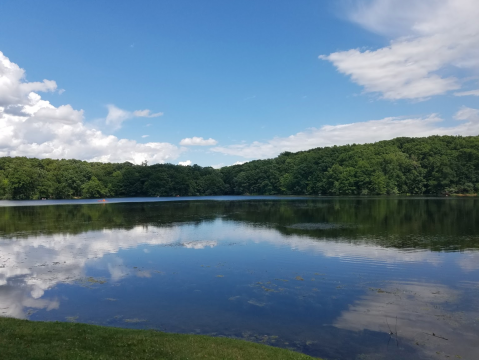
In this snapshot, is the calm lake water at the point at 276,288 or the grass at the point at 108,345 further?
the calm lake water at the point at 276,288

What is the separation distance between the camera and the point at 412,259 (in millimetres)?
21547

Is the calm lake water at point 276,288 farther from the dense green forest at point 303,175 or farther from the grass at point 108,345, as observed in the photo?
the dense green forest at point 303,175

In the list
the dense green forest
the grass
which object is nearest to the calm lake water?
the grass

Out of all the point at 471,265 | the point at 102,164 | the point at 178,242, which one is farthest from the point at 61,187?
the point at 471,265

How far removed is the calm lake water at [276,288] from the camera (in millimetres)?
11359

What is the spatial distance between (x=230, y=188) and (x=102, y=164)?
65988mm

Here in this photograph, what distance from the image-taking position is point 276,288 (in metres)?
16.4

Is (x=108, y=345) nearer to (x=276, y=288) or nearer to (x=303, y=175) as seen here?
(x=276, y=288)

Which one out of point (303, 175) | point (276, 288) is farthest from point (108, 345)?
point (303, 175)

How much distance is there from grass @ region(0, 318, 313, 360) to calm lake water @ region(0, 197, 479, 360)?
180 cm

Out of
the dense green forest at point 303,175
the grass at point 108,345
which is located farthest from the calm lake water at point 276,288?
the dense green forest at point 303,175

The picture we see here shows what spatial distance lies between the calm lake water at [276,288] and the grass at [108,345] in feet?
5.92

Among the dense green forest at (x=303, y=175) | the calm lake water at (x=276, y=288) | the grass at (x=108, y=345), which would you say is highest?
the dense green forest at (x=303, y=175)

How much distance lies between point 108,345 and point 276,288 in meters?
9.13
